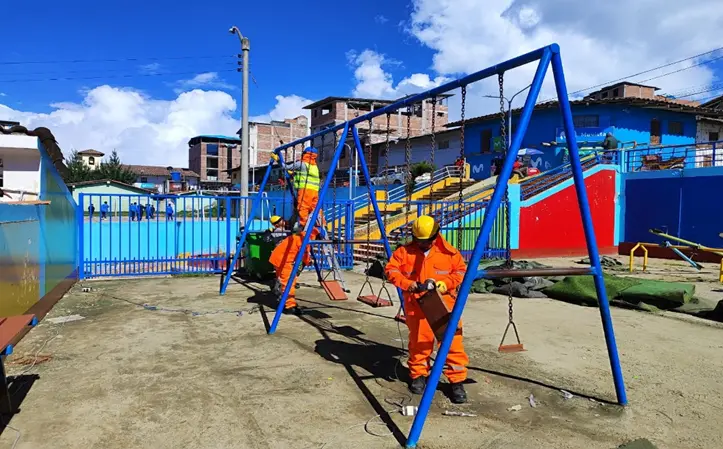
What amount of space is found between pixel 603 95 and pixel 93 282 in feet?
147

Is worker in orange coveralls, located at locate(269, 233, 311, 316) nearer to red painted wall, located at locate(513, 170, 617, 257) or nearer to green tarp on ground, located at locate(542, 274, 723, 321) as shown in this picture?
green tarp on ground, located at locate(542, 274, 723, 321)

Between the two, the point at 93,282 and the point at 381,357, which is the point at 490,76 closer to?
the point at 381,357

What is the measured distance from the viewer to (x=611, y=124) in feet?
99.2

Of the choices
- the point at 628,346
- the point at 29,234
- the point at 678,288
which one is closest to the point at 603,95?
the point at 678,288

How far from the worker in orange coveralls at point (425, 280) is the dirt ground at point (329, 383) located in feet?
0.75

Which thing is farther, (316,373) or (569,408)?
(316,373)

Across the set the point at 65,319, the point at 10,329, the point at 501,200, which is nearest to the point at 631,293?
the point at 501,200

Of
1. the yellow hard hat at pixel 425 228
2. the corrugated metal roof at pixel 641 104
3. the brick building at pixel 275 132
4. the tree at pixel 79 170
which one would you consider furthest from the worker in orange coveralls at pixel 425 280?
the brick building at pixel 275 132

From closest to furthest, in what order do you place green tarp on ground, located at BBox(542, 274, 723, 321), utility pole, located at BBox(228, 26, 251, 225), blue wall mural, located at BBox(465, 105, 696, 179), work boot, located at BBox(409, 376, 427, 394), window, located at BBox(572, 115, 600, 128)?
work boot, located at BBox(409, 376, 427, 394)
green tarp on ground, located at BBox(542, 274, 723, 321)
utility pole, located at BBox(228, 26, 251, 225)
blue wall mural, located at BBox(465, 105, 696, 179)
window, located at BBox(572, 115, 600, 128)

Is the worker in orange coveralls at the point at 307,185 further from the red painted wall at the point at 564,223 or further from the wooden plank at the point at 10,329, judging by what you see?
the red painted wall at the point at 564,223

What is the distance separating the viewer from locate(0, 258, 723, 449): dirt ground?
11.7 feet

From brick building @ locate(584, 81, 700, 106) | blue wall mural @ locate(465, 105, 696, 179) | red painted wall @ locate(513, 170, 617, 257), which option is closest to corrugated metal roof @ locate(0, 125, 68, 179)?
red painted wall @ locate(513, 170, 617, 257)

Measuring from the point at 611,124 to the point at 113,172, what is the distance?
54618 mm

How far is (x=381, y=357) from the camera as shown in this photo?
5.45 metres
